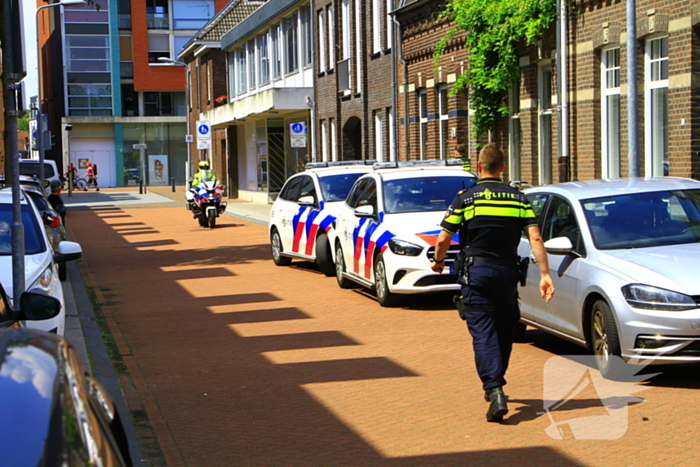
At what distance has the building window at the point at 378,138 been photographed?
30.5 meters

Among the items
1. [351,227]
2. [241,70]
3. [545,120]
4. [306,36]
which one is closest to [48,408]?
[351,227]

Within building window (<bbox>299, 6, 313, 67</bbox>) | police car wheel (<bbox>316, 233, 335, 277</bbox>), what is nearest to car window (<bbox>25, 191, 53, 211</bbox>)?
police car wheel (<bbox>316, 233, 335, 277</bbox>)

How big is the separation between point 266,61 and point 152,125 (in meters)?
31.4

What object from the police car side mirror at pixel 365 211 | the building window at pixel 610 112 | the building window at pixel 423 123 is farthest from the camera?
the building window at pixel 423 123

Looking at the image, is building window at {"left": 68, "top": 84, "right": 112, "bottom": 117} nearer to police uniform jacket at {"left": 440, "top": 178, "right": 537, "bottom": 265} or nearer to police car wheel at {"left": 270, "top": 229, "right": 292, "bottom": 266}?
police car wheel at {"left": 270, "top": 229, "right": 292, "bottom": 266}

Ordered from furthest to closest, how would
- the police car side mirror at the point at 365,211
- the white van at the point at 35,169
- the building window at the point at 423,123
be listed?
the white van at the point at 35,169
the building window at the point at 423,123
the police car side mirror at the point at 365,211

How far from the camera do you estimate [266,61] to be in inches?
1718

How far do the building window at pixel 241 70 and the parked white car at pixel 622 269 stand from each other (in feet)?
131

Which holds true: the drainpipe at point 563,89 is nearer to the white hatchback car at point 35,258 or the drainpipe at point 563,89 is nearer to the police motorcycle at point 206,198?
the white hatchback car at point 35,258

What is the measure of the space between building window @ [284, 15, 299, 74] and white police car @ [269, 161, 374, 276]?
21485 millimetres

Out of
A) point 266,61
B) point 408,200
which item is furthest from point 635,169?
point 266,61

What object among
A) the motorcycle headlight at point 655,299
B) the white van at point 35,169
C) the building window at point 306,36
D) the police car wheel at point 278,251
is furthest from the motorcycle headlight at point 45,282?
the building window at point 306,36

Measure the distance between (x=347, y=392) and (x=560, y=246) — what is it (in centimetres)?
216

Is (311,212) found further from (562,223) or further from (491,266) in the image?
(491,266)
